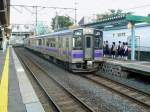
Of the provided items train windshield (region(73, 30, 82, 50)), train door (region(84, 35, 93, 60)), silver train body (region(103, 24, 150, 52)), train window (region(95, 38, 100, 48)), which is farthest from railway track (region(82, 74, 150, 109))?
silver train body (region(103, 24, 150, 52))

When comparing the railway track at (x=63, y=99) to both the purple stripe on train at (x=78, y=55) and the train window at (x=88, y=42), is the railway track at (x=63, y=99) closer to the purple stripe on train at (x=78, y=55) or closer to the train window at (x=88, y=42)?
the purple stripe on train at (x=78, y=55)

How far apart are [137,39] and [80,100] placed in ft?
44.1

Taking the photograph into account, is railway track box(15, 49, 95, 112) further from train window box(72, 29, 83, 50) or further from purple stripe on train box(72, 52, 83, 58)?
train window box(72, 29, 83, 50)

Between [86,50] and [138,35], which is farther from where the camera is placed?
[138,35]

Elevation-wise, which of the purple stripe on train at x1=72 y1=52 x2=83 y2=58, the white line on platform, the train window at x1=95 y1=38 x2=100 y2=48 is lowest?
the white line on platform

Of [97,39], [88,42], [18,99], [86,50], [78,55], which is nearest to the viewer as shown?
[18,99]

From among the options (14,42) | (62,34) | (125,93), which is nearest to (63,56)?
(62,34)

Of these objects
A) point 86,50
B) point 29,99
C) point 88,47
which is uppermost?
point 88,47

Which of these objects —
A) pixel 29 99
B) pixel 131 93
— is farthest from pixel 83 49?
pixel 29 99

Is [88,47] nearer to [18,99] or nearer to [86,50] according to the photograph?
[86,50]

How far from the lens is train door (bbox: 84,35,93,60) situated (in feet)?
61.3

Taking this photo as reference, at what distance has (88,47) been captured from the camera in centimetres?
1878

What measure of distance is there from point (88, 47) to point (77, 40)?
2.63 ft

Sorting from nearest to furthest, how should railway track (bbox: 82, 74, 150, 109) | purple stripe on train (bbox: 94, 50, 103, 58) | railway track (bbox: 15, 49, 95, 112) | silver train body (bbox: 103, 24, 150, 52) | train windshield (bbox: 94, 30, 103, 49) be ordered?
railway track (bbox: 15, 49, 95, 112) < railway track (bbox: 82, 74, 150, 109) < purple stripe on train (bbox: 94, 50, 103, 58) < train windshield (bbox: 94, 30, 103, 49) < silver train body (bbox: 103, 24, 150, 52)
